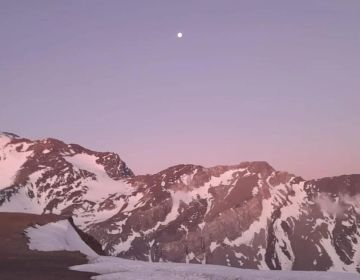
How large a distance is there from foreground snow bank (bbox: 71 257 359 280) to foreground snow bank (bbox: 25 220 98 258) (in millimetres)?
9571

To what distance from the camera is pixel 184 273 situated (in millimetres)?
34219

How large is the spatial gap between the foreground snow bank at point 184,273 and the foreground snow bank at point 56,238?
957 centimetres

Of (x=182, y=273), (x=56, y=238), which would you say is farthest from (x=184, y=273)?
(x=56, y=238)

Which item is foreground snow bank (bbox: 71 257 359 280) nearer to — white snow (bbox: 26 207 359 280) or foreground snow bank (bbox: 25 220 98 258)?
white snow (bbox: 26 207 359 280)

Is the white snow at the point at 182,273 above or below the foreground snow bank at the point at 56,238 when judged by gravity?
below

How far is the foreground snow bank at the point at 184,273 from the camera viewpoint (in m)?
31.7

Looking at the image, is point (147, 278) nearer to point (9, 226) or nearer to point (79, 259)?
point (79, 259)

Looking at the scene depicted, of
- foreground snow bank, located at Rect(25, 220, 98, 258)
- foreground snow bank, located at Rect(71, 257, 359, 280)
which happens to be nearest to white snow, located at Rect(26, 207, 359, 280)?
foreground snow bank, located at Rect(71, 257, 359, 280)

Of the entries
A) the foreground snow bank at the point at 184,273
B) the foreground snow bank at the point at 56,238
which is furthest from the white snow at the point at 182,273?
the foreground snow bank at the point at 56,238

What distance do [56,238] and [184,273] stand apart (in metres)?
27.4

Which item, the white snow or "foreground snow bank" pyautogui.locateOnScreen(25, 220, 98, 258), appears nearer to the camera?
the white snow

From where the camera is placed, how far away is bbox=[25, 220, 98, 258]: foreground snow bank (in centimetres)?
4967

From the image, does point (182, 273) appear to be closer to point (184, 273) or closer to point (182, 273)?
point (182, 273)

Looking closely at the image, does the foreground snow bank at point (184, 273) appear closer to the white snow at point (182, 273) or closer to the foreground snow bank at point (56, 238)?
the white snow at point (182, 273)
